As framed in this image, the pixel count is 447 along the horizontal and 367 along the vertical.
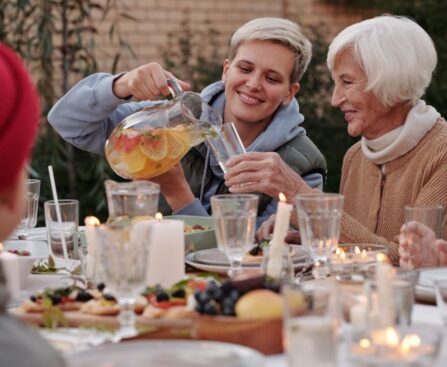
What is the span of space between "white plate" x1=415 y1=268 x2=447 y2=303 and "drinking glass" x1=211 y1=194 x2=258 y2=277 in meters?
0.44

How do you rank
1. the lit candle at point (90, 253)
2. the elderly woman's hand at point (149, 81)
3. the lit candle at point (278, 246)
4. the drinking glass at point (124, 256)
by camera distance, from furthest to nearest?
1. the elderly woman's hand at point (149, 81)
2. the lit candle at point (90, 253)
3. the lit candle at point (278, 246)
4. the drinking glass at point (124, 256)

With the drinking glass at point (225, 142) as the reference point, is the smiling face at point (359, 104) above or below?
above

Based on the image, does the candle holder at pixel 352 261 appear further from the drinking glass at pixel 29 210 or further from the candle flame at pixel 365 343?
the drinking glass at pixel 29 210

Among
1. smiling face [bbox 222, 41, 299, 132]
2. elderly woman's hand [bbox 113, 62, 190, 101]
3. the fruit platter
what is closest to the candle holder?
the fruit platter

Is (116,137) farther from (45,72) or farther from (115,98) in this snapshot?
(45,72)

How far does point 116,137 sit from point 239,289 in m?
1.42

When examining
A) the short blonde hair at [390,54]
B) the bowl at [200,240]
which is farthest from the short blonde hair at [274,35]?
the bowl at [200,240]

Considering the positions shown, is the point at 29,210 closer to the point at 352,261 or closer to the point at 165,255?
the point at 165,255

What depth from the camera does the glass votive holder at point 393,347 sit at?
72.1 inches

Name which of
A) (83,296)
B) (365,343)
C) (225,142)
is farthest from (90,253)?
(365,343)

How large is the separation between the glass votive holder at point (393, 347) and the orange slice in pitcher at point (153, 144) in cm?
157

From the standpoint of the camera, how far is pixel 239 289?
7.12ft

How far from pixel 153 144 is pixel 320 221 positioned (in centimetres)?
88

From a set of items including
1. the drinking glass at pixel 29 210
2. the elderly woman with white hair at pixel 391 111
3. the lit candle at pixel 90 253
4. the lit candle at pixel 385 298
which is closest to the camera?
the lit candle at pixel 385 298
